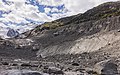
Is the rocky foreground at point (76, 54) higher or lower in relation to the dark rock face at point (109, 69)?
higher

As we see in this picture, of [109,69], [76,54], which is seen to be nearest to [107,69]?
[109,69]

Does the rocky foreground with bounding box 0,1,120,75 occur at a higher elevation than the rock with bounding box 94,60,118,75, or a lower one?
higher

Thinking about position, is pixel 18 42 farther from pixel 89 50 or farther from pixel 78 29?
pixel 89 50

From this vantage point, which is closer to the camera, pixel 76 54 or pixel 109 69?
pixel 109 69

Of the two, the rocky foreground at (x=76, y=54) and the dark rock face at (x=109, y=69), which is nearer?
the dark rock face at (x=109, y=69)

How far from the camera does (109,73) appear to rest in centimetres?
2852

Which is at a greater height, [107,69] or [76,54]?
[76,54]

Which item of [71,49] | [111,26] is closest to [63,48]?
[71,49]

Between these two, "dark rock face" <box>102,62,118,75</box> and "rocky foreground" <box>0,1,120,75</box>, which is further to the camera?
"rocky foreground" <box>0,1,120,75</box>

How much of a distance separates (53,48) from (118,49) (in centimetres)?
3170

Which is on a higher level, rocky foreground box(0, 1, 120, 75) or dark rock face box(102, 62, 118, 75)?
rocky foreground box(0, 1, 120, 75)

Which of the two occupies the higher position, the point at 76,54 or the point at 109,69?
the point at 76,54

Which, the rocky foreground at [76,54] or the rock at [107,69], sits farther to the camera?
the rocky foreground at [76,54]

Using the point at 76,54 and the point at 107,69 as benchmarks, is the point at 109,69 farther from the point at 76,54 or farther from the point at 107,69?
the point at 76,54
